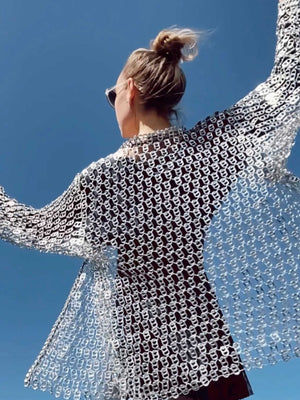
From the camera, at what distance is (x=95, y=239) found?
68.6 inches

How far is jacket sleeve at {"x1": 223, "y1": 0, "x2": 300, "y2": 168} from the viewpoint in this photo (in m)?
1.79

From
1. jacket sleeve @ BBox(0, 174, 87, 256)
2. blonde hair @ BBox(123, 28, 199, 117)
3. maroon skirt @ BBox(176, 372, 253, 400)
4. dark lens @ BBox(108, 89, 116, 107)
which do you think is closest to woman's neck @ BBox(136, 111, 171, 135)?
blonde hair @ BBox(123, 28, 199, 117)

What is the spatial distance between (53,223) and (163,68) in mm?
591

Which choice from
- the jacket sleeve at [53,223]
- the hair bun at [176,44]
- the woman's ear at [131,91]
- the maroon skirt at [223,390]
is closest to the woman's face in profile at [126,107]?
the woman's ear at [131,91]

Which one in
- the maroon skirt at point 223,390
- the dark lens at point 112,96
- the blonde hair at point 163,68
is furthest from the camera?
the dark lens at point 112,96

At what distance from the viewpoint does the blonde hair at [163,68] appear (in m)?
1.87

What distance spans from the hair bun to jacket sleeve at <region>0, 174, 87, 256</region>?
0.51m

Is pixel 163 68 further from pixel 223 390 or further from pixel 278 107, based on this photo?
pixel 223 390

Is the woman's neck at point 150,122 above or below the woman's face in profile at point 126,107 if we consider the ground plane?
below

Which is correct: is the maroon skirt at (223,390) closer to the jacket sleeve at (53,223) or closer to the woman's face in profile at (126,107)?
the jacket sleeve at (53,223)

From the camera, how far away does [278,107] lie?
1819mm

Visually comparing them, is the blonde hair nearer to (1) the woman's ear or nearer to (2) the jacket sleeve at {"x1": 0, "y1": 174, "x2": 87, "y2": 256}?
(1) the woman's ear

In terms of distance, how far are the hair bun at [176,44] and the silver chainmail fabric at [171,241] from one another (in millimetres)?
248

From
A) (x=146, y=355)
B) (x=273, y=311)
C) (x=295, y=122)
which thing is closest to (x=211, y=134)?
(x=295, y=122)
